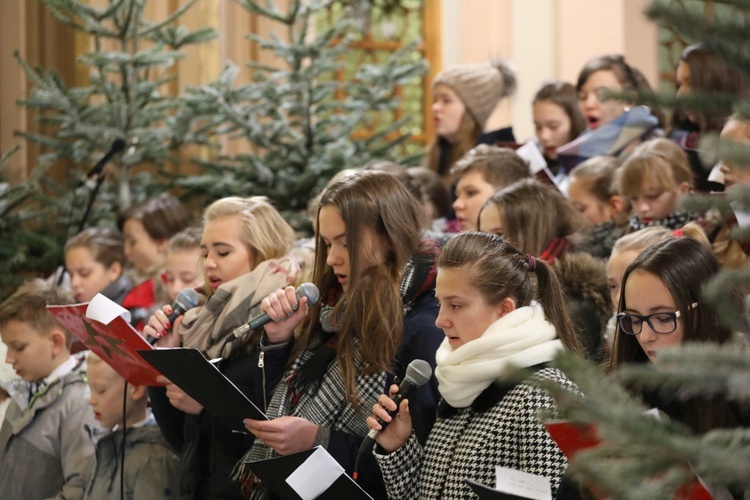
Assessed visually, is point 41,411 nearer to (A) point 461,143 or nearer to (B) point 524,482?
(B) point 524,482

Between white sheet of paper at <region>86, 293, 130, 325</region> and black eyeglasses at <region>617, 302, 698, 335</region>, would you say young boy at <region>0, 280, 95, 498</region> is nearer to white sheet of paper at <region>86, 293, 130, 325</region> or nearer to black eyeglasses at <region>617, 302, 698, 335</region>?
white sheet of paper at <region>86, 293, 130, 325</region>

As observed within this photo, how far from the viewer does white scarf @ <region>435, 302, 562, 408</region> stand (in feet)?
8.18

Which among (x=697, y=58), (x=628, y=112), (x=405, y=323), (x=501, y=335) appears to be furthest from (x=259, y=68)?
(x=501, y=335)

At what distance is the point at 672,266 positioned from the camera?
8.11 ft

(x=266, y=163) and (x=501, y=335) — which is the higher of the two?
(x=266, y=163)

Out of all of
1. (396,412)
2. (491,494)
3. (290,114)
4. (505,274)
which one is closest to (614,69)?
(290,114)

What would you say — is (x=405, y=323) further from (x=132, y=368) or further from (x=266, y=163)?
(x=266, y=163)

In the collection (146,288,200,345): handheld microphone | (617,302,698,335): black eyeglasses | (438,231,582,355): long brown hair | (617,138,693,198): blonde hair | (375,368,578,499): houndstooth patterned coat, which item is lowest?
(375,368,578,499): houndstooth patterned coat

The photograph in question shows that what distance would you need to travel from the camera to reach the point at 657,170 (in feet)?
13.0

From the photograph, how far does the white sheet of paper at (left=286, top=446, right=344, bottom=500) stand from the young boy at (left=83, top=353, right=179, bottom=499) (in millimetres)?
1036

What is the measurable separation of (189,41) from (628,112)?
8.19 feet

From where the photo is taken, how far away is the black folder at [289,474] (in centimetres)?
263

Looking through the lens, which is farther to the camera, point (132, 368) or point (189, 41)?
point (189, 41)

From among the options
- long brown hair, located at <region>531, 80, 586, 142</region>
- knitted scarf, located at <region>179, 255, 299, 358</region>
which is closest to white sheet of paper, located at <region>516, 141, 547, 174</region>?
long brown hair, located at <region>531, 80, 586, 142</region>
